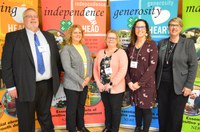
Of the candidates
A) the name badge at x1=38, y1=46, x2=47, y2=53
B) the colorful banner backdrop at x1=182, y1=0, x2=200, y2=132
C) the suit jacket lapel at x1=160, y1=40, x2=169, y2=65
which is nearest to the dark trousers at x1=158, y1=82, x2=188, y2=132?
the suit jacket lapel at x1=160, y1=40, x2=169, y2=65

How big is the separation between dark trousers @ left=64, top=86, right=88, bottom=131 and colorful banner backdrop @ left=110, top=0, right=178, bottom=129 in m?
0.73

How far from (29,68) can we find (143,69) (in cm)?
132

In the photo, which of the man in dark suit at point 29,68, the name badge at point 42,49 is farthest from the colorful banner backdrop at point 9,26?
the name badge at point 42,49

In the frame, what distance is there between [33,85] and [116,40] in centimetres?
114

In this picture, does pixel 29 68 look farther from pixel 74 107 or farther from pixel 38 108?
pixel 74 107

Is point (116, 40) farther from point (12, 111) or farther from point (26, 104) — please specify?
point (12, 111)

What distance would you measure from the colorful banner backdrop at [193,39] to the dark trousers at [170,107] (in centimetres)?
46

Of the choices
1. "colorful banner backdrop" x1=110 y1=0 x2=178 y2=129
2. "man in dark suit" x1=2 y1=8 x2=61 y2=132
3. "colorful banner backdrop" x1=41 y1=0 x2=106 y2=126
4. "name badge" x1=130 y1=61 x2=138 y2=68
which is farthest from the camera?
"colorful banner backdrop" x1=41 y1=0 x2=106 y2=126

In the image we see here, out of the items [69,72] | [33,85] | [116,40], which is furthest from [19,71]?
[116,40]

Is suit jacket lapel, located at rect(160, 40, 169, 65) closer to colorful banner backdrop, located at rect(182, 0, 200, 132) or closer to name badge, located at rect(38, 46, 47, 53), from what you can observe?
colorful banner backdrop, located at rect(182, 0, 200, 132)

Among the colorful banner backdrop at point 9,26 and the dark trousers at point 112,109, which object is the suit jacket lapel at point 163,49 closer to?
the dark trousers at point 112,109

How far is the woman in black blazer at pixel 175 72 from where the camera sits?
2418 mm

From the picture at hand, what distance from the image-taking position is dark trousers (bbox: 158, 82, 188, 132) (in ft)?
8.20

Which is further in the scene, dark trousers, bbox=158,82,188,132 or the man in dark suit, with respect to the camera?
dark trousers, bbox=158,82,188,132
